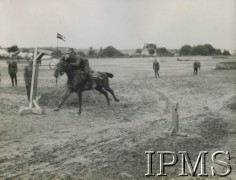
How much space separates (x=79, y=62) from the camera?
36.8 feet

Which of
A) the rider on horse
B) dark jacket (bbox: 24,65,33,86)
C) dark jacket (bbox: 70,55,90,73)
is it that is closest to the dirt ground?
dark jacket (bbox: 24,65,33,86)

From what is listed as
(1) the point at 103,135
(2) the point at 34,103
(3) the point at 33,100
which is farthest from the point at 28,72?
(1) the point at 103,135

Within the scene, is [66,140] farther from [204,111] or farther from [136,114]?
[204,111]

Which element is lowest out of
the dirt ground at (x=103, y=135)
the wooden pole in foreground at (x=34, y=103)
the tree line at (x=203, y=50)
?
the dirt ground at (x=103, y=135)

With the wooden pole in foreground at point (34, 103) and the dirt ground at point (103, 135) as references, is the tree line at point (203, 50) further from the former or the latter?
the wooden pole in foreground at point (34, 103)

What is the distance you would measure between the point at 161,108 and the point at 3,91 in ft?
24.7

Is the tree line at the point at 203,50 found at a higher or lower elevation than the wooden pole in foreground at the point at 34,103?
higher

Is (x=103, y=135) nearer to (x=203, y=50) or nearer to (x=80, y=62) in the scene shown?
(x=80, y=62)

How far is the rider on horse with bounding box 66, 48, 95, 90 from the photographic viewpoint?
1121cm

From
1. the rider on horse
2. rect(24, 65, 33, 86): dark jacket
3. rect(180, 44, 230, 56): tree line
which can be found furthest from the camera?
rect(180, 44, 230, 56): tree line

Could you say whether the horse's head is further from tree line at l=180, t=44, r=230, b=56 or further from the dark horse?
tree line at l=180, t=44, r=230, b=56

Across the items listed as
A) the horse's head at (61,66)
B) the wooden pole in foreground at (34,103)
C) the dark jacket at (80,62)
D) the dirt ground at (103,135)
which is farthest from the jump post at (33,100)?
the dark jacket at (80,62)

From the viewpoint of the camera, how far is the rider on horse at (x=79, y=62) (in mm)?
11211

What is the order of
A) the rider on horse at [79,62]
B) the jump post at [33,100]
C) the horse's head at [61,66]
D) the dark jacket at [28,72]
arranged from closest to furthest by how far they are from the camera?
the jump post at [33,100] < the horse's head at [61,66] < the rider on horse at [79,62] < the dark jacket at [28,72]
